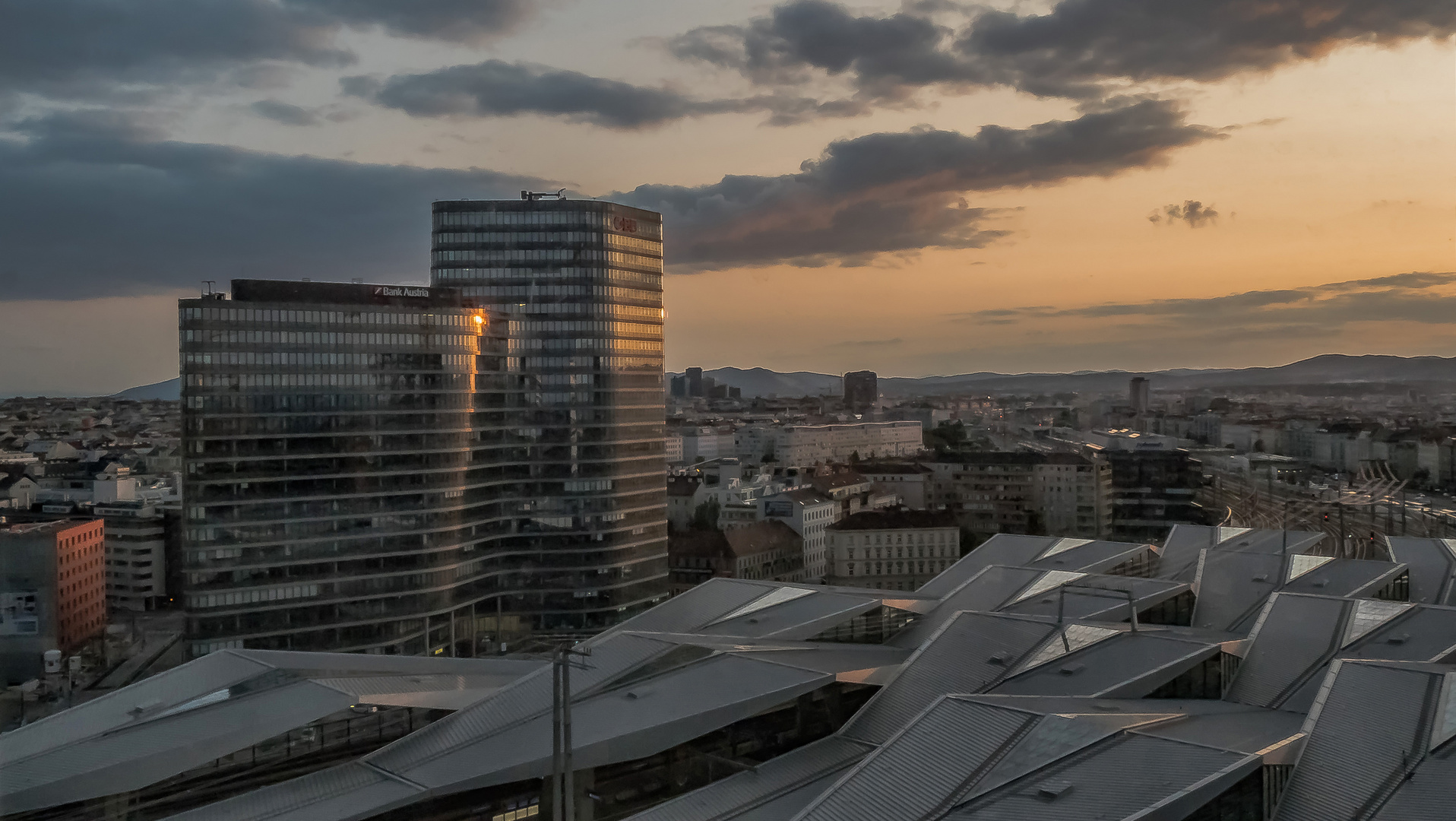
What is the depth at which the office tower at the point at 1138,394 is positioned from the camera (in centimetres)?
8812

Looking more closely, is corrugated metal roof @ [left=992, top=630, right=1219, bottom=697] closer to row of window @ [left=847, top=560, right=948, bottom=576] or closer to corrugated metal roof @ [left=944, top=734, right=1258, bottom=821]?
corrugated metal roof @ [left=944, top=734, right=1258, bottom=821]

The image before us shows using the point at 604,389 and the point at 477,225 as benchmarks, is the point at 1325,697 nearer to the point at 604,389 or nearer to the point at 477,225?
the point at 604,389

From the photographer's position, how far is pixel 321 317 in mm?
38469

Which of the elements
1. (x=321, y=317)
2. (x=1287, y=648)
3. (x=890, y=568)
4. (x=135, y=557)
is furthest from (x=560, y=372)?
(x=1287, y=648)

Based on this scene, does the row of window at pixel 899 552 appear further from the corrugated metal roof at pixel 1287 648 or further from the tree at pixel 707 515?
the corrugated metal roof at pixel 1287 648

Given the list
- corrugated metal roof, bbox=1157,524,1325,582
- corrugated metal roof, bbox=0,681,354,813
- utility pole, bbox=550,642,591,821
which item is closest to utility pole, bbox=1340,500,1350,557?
corrugated metal roof, bbox=1157,524,1325,582

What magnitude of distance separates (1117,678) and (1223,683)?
2.74 meters

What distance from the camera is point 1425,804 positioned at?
1413 centimetres

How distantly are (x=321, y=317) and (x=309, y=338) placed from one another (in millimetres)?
839

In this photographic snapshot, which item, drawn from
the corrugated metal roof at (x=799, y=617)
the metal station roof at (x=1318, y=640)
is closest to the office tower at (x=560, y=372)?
the corrugated metal roof at (x=799, y=617)

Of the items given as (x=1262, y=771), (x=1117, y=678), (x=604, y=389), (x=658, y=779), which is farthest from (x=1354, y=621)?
(x=604, y=389)

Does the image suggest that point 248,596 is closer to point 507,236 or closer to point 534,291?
point 534,291

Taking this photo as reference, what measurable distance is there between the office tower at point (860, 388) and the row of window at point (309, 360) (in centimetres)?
11196

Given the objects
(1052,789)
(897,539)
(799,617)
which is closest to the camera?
(1052,789)
